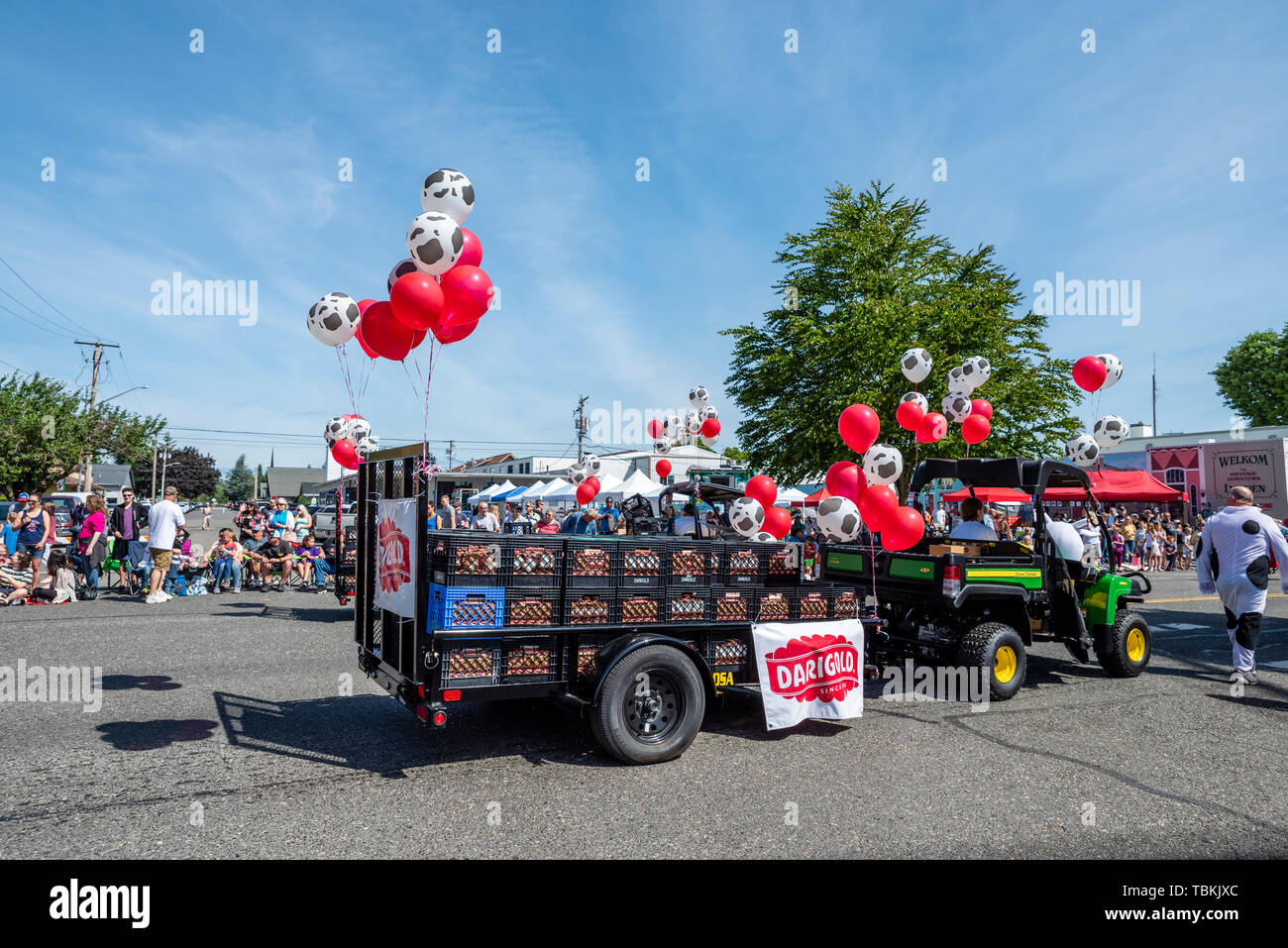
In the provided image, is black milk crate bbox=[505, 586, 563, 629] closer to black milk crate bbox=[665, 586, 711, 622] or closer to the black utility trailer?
the black utility trailer

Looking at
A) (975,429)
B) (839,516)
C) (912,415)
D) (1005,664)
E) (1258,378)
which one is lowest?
(1005,664)

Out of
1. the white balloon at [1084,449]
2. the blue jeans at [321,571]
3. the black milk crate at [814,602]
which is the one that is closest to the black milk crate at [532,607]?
the black milk crate at [814,602]

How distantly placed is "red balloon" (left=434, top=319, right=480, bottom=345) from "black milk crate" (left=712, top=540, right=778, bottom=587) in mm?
2732

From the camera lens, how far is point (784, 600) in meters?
5.82

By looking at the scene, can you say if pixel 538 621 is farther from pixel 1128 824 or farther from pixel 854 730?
pixel 1128 824

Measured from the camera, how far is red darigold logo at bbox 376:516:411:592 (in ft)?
16.0

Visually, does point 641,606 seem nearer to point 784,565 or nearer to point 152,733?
point 784,565

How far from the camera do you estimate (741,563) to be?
5.69 m

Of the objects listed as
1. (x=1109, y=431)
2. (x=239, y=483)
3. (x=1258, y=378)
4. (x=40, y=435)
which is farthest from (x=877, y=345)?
(x=239, y=483)

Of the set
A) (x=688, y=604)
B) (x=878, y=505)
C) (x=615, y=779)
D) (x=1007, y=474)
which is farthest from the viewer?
(x=1007, y=474)

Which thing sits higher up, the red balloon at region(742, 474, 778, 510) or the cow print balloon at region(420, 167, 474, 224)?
the cow print balloon at region(420, 167, 474, 224)

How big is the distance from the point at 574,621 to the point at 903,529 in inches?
126

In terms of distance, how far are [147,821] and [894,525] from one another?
5.63 meters

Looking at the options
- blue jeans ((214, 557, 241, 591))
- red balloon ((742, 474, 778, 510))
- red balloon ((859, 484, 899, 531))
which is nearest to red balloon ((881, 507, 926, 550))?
red balloon ((859, 484, 899, 531))
